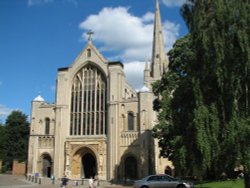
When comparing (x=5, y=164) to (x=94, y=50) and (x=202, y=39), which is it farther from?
(x=202, y=39)

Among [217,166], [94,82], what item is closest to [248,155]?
[217,166]

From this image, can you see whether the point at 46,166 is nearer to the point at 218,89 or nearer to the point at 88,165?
the point at 88,165

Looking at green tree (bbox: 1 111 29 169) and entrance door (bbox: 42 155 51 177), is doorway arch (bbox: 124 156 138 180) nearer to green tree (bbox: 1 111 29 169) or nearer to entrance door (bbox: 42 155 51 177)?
entrance door (bbox: 42 155 51 177)

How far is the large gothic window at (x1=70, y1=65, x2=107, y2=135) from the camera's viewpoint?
146ft

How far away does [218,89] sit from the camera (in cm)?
1770

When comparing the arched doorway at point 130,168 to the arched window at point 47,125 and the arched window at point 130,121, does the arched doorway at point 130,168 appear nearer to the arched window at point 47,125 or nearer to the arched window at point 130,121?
the arched window at point 130,121

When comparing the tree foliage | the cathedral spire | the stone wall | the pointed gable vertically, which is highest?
the cathedral spire

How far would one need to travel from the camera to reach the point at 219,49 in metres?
17.0

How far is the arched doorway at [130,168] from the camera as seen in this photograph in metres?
41.5

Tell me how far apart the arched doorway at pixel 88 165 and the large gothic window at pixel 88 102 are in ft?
11.7

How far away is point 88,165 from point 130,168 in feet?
23.7

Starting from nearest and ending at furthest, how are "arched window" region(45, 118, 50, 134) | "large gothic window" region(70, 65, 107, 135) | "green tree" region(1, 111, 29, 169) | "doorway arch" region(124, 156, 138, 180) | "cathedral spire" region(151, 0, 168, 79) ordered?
1. "doorway arch" region(124, 156, 138, 180)
2. "large gothic window" region(70, 65, 107, 135)
3. "arched window" region(45, 118, 50, 134)
4. "green tree" region(1, 111, 29, 169)
5. "cathedral spire" region(151, 0, 168, 79)

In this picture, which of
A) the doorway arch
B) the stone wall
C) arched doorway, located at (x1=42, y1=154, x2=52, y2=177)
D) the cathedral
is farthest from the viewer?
the stone wall

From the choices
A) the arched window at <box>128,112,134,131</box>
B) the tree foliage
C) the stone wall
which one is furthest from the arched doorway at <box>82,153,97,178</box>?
the tree foliage
